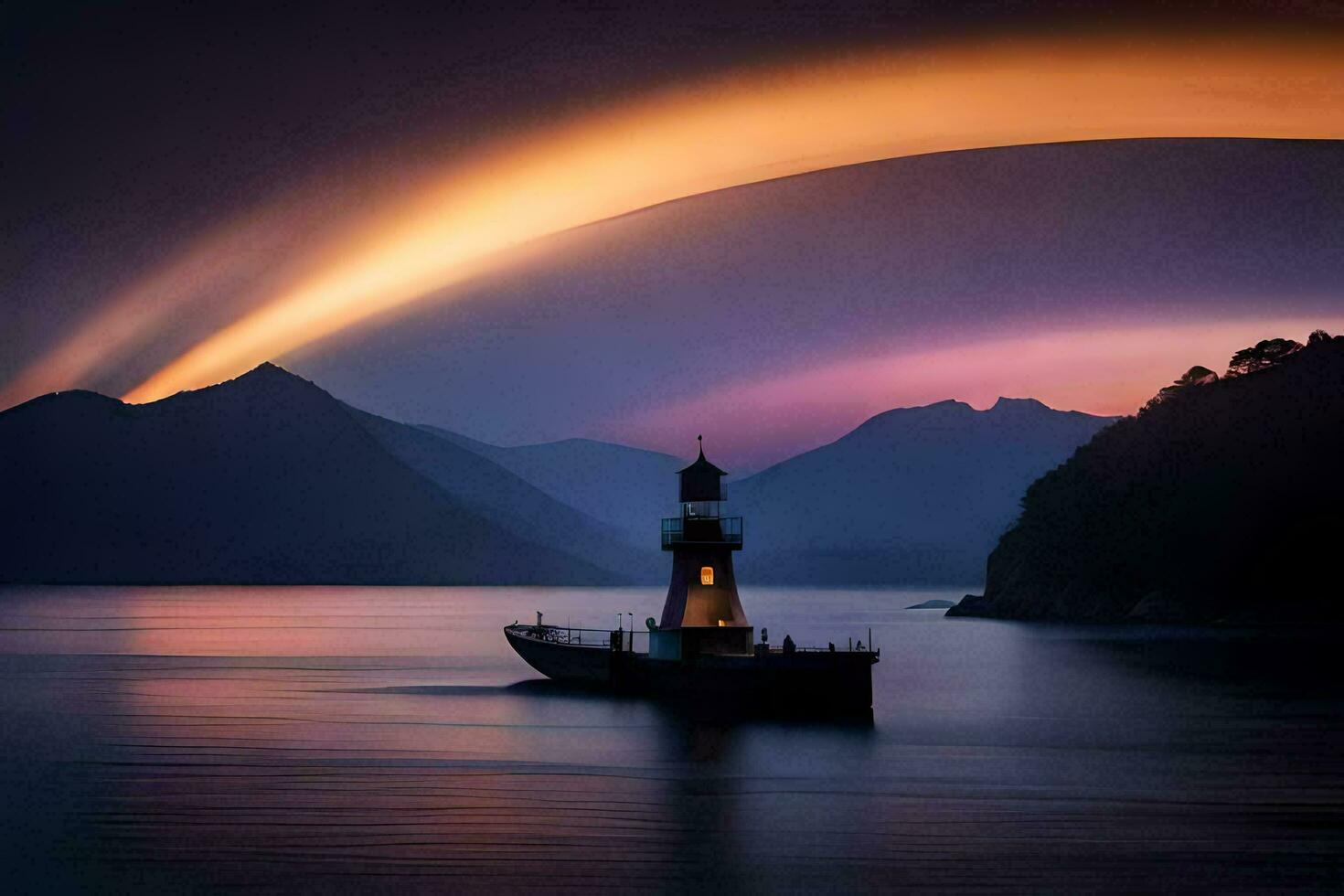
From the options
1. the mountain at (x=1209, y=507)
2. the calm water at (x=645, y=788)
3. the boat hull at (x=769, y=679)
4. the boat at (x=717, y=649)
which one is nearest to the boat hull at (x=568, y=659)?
the calm water at (x=645, y=788)

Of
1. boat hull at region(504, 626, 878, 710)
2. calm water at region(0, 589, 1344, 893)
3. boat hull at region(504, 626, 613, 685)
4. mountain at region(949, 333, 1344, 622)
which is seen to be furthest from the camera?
mountain at region(949, 333, 1344, 622)

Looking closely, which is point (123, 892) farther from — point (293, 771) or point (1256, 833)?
point (1256, 833)

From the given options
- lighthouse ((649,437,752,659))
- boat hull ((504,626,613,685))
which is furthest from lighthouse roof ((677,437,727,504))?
boat hull ((504,626,613,685))

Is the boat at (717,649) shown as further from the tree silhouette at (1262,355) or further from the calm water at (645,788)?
the tree silhouette at (1262,355)

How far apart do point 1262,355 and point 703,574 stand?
13617 centimetres

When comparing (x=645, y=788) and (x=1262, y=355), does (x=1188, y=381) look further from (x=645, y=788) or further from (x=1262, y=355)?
(x=645, y=788)

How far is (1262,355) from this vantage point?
165m

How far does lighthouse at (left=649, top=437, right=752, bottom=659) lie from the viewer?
48.6 metres

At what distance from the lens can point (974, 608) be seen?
196 metres

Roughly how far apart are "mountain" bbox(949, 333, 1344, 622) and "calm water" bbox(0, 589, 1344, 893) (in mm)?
77473

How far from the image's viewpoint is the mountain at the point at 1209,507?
472 feet

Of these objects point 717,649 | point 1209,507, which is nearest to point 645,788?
point 717,649

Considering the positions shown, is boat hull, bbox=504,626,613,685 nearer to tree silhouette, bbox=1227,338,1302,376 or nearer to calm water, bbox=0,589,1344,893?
calm water, bbox=0,589,1344,893

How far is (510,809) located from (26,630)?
387 feet
